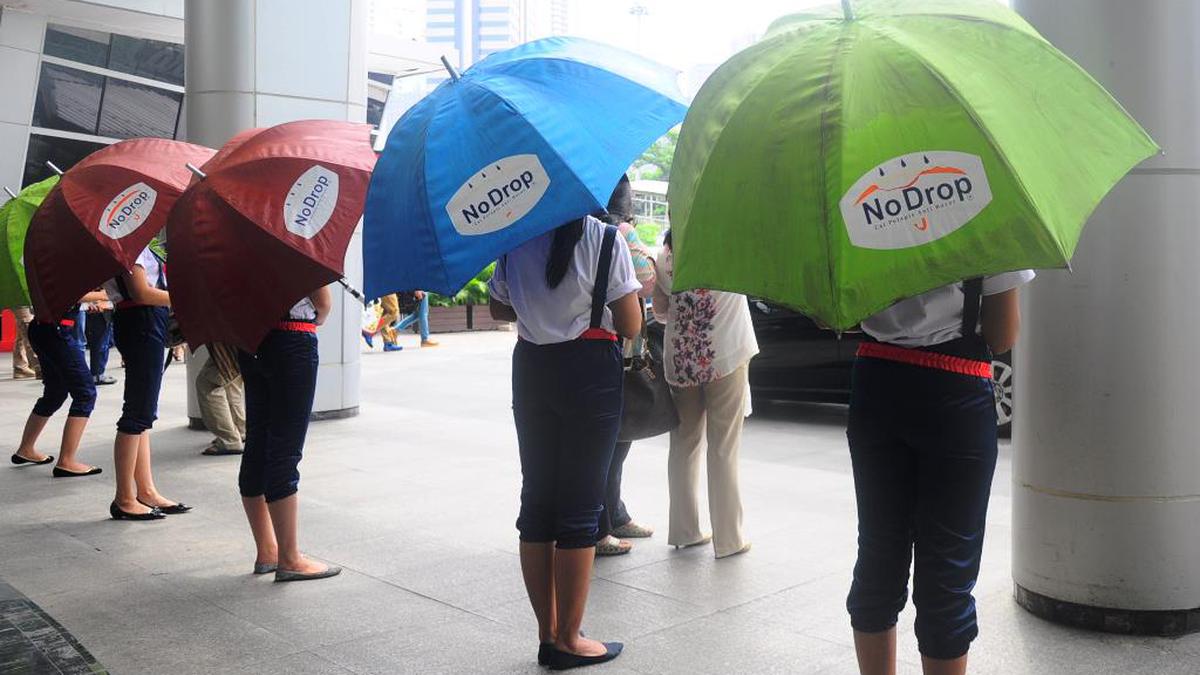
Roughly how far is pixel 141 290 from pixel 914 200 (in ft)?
16.8

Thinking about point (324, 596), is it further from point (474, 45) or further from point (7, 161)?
point (474, 45)

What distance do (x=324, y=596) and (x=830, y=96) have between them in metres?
3.58

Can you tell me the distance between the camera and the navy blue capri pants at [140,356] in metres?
6.59

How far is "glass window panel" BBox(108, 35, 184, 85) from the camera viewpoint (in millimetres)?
24578

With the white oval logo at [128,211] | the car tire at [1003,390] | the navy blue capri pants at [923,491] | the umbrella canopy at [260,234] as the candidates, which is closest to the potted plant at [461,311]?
the car tire at [1003,390]

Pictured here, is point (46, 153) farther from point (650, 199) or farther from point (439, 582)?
point (439, 582)

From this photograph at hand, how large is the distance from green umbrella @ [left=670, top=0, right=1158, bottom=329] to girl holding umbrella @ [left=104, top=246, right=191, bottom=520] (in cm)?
456

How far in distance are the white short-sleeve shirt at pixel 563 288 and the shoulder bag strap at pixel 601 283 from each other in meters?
0.01

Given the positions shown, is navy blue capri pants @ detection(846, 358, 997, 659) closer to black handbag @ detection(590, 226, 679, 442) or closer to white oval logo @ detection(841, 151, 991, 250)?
white oval logo @ detection(841, 151, 991, 250)

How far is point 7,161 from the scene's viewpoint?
72.4 ft

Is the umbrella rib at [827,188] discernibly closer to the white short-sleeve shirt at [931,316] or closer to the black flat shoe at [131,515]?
the white short-sleeve shirt at [931,316]

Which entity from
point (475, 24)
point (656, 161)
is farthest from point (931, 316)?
point (475, 24)

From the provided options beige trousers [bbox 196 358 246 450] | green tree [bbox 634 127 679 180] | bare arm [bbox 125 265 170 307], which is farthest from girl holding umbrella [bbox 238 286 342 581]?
green tree [bbox 634 127 679 180]

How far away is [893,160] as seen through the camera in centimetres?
259
